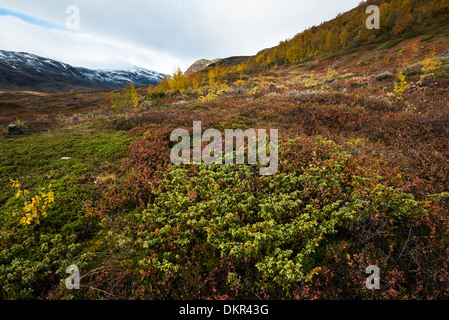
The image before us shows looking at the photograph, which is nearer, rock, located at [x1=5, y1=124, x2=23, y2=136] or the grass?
the grass

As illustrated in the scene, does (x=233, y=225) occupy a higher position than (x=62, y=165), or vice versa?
(x=62, y=165)

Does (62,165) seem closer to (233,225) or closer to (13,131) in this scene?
(233,225)

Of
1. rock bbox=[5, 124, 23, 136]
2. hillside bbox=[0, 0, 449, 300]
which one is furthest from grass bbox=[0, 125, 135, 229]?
rock bbox=[5, 124, 23, 136]

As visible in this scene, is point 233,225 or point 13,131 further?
point 13,131

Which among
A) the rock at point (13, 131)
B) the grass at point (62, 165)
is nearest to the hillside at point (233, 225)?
the grass at point (62, 165)

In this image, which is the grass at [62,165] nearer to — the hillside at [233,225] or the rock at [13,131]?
the hillside at [233,225]

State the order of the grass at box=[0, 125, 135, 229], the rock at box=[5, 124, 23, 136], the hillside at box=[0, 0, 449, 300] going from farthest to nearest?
1. the rock at box=[5, 124, 23, 136]
2. the grass at box=[0, 125, 135, 229]
3. the hillside at box=[0, 0, 449, 300]

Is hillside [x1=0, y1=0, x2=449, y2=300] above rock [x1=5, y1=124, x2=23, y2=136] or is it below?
below

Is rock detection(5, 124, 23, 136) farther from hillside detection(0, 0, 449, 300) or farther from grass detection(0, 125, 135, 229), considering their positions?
hillside detection(0, 0, 449, 300)

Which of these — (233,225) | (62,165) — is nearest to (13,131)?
(62,165)

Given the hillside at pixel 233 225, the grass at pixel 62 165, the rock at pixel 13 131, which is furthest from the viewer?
the rock at pixel 13 131

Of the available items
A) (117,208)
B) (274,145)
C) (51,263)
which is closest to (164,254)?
(51,263)
